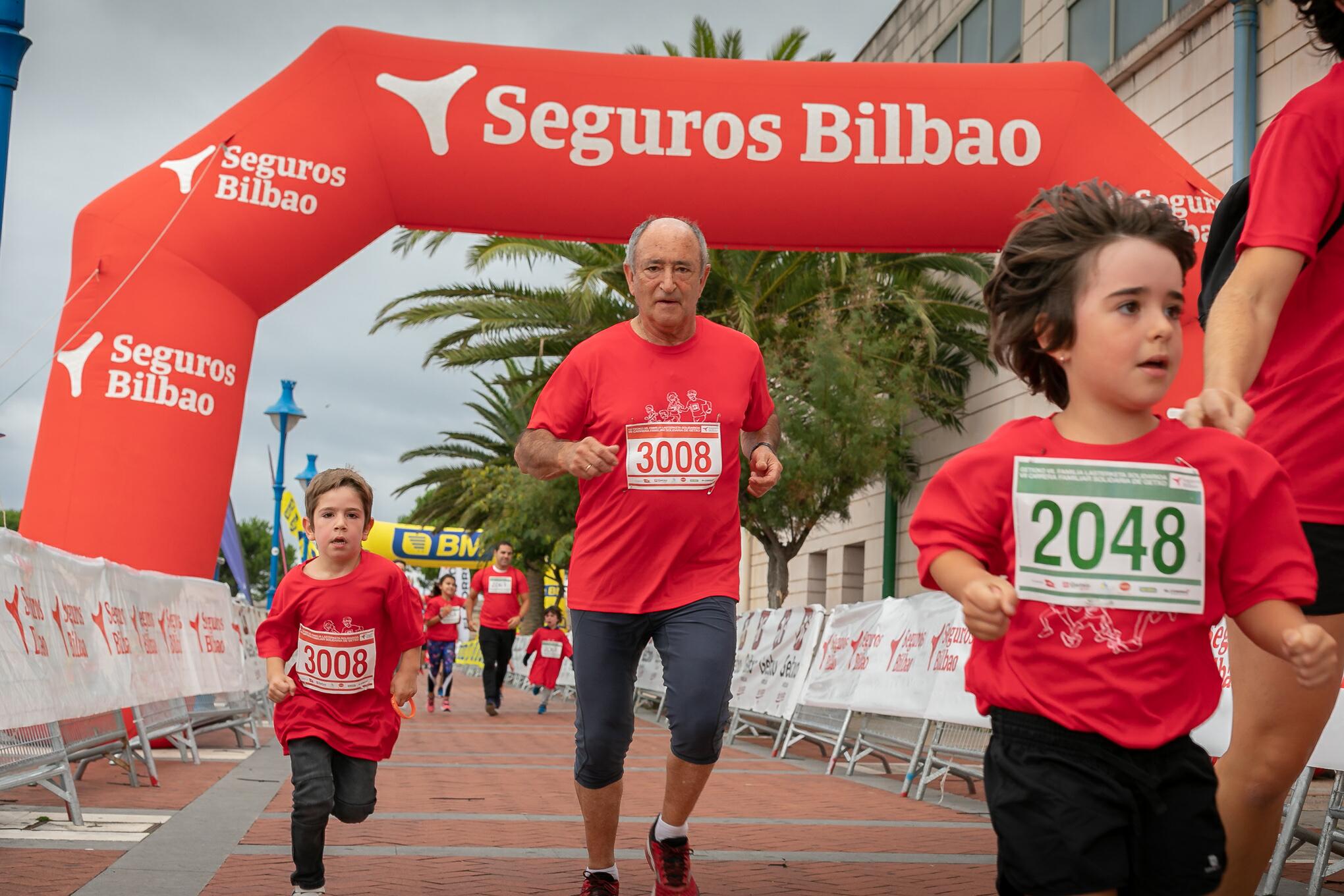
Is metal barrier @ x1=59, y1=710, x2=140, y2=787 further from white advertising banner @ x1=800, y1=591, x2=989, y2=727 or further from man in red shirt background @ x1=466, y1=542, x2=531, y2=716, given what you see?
man in red shirt background @ x1=466, y1=542, x2=531, y2=716

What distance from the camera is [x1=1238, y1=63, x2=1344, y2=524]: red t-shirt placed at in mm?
2918

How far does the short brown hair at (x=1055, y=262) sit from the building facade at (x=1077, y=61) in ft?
26.7

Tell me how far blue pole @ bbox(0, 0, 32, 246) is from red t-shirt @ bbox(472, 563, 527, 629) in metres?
10.3

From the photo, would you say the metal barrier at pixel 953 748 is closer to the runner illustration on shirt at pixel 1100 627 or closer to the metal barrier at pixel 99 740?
the metal barrier at pixel 99 740

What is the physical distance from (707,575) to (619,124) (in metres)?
6.40

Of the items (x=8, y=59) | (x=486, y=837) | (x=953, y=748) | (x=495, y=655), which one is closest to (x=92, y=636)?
(x=486, y=837)

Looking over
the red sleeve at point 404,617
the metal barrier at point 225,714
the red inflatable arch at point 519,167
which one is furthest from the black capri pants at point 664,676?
the metal barrier at point 225,714

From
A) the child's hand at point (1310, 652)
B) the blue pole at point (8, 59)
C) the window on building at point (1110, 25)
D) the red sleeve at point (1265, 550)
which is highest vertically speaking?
the window on building at point (1110, 25)

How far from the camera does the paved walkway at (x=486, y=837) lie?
5074mm

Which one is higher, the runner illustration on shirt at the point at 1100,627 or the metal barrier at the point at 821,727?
the runner illustration on shirt at the point at 1100,627

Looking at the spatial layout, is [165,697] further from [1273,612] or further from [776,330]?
[776,330]

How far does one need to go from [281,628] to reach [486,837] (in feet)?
6.43

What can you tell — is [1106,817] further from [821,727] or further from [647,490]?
[821,727]

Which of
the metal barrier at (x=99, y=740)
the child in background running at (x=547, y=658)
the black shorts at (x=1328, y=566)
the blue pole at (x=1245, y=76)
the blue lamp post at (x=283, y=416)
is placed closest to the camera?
the black shorts at (x=1328, y=566)
